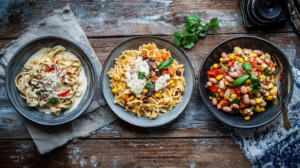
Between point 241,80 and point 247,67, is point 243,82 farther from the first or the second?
point 247,67

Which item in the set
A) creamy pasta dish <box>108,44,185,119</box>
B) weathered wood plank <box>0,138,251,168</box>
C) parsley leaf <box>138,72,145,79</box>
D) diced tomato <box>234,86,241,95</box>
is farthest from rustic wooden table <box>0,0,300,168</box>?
parsley leaf <box>138,72,145,79</box>

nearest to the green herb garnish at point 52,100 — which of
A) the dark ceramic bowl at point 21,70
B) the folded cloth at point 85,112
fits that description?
the dark ceramic bowl at point 21,70

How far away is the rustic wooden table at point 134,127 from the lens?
3.67m

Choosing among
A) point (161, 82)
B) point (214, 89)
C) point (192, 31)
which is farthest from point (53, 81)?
point (214, 89)

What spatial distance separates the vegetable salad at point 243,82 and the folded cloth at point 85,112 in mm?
2024

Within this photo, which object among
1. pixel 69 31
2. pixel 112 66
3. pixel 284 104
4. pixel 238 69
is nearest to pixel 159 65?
pixel 112 66

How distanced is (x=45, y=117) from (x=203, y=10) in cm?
354

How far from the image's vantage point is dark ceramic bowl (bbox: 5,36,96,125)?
319 cm

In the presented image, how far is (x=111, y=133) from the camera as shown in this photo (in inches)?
145

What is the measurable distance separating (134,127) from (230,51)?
2.30 metres

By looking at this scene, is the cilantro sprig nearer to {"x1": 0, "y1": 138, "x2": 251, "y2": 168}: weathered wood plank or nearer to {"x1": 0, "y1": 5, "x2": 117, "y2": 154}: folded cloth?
{"x1": 0, "y1": 5, "x2": 117, "y2": 154}: folded cloth

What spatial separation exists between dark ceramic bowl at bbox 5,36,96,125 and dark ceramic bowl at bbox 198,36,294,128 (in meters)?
1.95

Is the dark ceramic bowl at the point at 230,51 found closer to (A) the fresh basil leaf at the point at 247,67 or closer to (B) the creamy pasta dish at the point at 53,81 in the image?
(A) the fresh basil leaf at the point at 247,67

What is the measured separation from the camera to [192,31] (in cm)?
355
